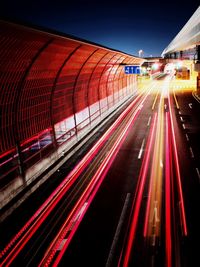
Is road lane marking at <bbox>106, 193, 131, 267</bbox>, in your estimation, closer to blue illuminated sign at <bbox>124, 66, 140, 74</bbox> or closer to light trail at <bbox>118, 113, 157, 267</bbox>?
light trail at <bbox>118, 113, 157, 267</bbox>

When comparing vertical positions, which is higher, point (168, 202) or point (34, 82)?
point (34, 82)

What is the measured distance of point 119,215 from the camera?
7758 mm

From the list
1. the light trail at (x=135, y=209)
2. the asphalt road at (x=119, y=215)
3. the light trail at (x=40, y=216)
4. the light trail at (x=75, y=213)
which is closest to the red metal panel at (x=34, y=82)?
the light trail at (x=40, y=216)

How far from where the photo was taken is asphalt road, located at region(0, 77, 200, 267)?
612cm

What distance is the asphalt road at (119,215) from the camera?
6125 millimetres

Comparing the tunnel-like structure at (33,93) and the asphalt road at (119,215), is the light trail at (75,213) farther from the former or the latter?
the tunnel-like structure at (33,93)

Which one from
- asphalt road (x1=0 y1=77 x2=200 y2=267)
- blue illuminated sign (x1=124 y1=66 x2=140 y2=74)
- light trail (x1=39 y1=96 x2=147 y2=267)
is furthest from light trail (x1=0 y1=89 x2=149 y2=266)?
blue illuminated sign (x1=124 y1=66 x2=140 y2=74)

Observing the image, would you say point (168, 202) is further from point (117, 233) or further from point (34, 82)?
point (34, 82)

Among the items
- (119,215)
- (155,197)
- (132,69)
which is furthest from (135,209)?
(132,69)

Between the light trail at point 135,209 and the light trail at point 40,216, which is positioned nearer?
the light trail at point 135,209

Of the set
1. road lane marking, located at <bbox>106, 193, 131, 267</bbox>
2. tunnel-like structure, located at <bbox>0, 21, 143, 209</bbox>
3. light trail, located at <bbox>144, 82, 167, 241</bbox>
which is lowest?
road lane marking, located at <bbox>106, 193, 131, 267</bbox>

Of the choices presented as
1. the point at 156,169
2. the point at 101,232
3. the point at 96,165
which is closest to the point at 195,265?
the point at 101,232

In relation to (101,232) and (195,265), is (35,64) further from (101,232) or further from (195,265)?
(195,265)

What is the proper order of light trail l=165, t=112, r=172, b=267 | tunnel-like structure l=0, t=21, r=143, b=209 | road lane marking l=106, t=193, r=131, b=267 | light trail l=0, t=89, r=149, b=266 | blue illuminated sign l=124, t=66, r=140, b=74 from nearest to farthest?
road lane marking l=106, t=193, r=131, b=267 < light trail l=165, t=112, r=172, b=267 < light trail l=0, t=89, r=149, b=266 < tunnel-like structure l=0, t=21, r=143, b=209 < blue illuminated sign l=124, t=66, r=140, b=74
